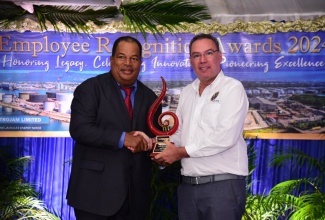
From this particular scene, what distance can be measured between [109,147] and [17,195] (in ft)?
8.62

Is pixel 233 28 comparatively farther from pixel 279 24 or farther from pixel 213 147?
pixel 213 147

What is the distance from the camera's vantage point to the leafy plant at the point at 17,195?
5.45 m

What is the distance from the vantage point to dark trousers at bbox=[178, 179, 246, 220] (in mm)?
3422

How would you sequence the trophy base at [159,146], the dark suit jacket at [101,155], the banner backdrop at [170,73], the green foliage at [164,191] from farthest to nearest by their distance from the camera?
the banner backdrop at [170,73], the green foliage at [164,191], the trophy base at [159,146], the dark suit jacket at [101,155]

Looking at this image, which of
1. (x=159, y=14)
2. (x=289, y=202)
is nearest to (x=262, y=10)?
(x=159, y=14)

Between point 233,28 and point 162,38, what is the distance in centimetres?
79

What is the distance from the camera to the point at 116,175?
11.7 feet

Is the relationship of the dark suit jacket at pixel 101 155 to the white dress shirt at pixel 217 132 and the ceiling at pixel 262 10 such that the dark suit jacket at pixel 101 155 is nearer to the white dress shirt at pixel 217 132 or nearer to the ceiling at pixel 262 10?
the white dress shirt at pixel 217 132

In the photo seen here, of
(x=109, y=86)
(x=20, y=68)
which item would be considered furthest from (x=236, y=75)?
(x=109, y=86)

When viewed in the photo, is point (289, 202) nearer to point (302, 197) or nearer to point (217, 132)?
point (302, 197)

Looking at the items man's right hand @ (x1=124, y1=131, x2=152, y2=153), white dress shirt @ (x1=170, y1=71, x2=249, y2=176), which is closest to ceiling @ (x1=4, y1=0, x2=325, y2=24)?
white dress shirt @ (x1=170, y1=71, x2=249, y2=176)

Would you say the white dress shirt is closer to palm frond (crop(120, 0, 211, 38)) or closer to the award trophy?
the award trophy

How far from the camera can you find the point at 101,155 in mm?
3584

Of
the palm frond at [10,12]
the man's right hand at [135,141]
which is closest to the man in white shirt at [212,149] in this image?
the man's right hand at [135,141]
